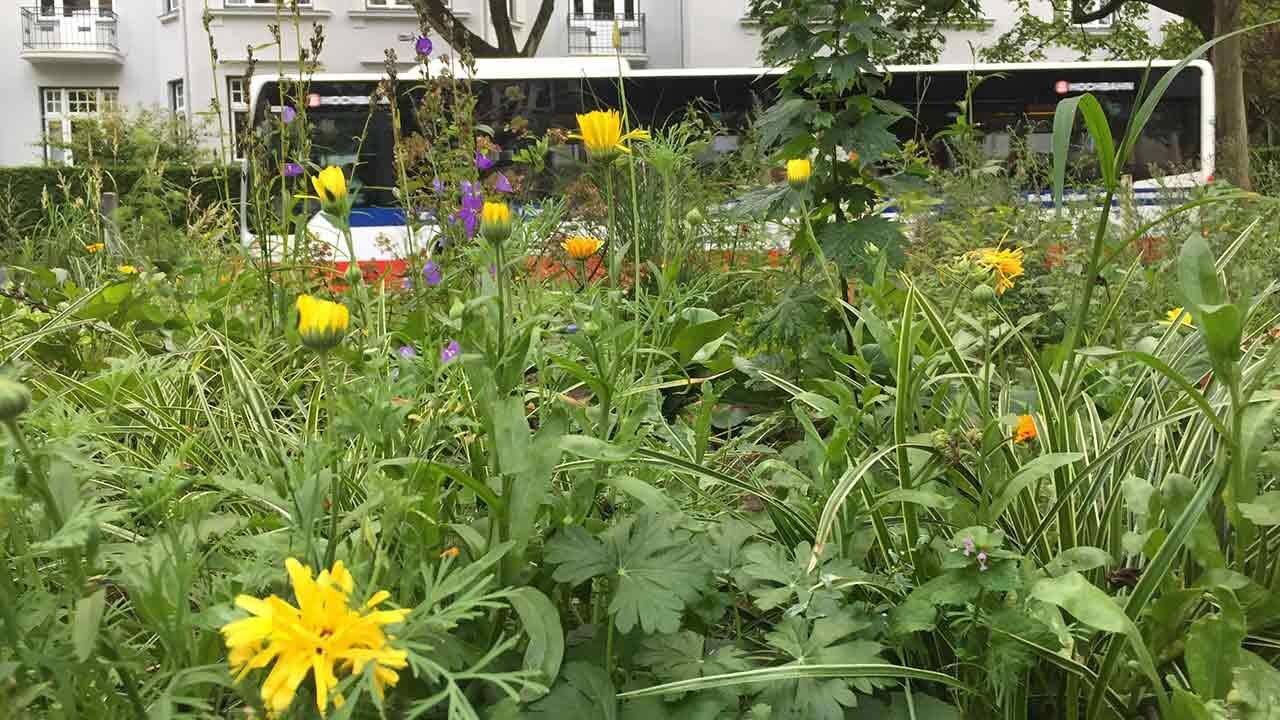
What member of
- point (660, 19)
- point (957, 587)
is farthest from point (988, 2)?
point (957, 587)

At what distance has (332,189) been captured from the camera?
123 cm

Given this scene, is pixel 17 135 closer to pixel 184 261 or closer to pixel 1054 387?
pixel 184 261

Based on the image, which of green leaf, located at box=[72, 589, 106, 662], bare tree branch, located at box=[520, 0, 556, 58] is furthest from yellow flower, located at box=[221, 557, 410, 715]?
bare tree branch, located at box=[520, 0, 556, 58]

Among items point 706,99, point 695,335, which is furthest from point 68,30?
point 695,335

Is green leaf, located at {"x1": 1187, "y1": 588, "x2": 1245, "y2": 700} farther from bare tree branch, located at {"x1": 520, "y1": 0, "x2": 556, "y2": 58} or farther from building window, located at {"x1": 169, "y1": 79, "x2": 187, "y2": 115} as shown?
building window, located at {"x1": 169, "y1": 79, "x2": 187, "y2": 115}

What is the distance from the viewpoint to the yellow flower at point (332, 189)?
48.0 inches

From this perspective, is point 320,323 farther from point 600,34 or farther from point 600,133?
point 600,34

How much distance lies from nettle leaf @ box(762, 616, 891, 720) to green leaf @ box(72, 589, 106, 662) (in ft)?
1.72

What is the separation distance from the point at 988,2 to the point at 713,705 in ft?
74.0

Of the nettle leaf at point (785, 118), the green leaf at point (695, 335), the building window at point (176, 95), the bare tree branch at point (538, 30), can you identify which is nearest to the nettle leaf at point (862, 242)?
the nettle leaf at point (785, 118)

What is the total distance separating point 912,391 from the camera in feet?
3.75

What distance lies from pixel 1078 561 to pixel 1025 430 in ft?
0.80

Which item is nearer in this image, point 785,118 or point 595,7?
point 785,118

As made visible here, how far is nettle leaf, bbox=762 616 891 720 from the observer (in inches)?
33.6
